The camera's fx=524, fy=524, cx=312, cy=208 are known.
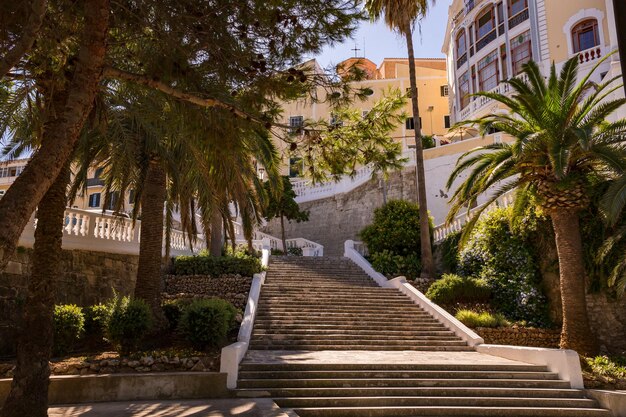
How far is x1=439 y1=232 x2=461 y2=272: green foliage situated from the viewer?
62.1 feet

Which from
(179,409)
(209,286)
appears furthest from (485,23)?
(179,409)

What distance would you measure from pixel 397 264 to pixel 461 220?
299 centimetres

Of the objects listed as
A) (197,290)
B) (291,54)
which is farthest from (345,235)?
(291,54)

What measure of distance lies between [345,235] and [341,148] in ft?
74.5

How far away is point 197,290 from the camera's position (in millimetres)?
18031

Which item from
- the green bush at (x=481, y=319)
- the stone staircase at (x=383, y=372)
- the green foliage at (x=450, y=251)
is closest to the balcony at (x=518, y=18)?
the green foliage at (x=450, y=251)

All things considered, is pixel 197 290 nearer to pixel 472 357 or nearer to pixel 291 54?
pixel 472 357

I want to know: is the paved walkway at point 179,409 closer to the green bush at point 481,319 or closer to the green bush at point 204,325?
the green bush at point 204,325

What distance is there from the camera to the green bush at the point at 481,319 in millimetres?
14655

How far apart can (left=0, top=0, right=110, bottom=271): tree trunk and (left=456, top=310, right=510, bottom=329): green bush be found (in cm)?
1205

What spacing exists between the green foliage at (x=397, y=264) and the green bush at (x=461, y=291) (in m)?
3.38

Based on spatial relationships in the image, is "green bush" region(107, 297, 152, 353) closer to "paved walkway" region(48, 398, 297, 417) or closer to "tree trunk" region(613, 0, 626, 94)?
"paved walkway" region(48, 398, 297, 417)

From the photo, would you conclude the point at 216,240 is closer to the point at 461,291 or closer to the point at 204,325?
the point at 461,291

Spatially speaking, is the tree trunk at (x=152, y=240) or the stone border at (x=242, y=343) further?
the tree trunk at (x=152, y=240)
